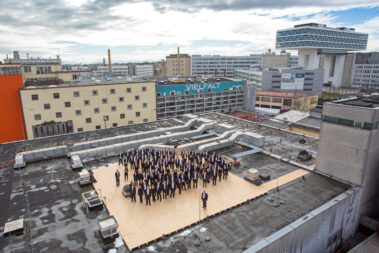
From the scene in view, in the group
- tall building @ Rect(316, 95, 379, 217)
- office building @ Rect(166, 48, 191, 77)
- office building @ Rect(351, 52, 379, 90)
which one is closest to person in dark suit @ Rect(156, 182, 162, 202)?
tall building @ Rect(316, 95, 379, 217)

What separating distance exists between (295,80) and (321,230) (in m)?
81.3

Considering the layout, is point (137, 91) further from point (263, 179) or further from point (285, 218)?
point (285, 218)

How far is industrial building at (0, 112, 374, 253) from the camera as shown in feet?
44.2

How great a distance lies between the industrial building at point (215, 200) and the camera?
1347cm

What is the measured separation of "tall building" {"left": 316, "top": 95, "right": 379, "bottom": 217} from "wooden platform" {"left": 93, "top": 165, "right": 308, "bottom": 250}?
101 inches

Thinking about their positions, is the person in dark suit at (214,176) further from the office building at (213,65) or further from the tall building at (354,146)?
the office building at (213,65)

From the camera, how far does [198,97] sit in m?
53.3

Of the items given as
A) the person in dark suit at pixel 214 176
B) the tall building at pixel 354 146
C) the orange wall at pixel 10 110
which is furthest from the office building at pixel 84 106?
the tall building at pixel 354 146

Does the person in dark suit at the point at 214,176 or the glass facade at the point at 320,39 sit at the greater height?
the glass facade at the point at 320,39

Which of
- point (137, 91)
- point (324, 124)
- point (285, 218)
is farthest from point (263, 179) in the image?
point (137, 91)

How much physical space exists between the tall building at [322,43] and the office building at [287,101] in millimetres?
34558

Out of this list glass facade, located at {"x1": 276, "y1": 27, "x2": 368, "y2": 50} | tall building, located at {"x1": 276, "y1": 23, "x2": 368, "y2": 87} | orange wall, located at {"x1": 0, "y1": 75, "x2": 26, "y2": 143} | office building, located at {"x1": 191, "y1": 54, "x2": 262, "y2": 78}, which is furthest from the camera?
office building, located at {"x1": 191, "y1": 54, "x2": 262, "y2": 78}

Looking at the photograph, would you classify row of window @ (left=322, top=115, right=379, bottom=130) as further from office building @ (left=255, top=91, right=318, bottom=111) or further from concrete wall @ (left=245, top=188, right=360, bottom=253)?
office building @ (left=255, top=91, right=318, bottom=111)

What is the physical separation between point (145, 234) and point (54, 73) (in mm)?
65427
